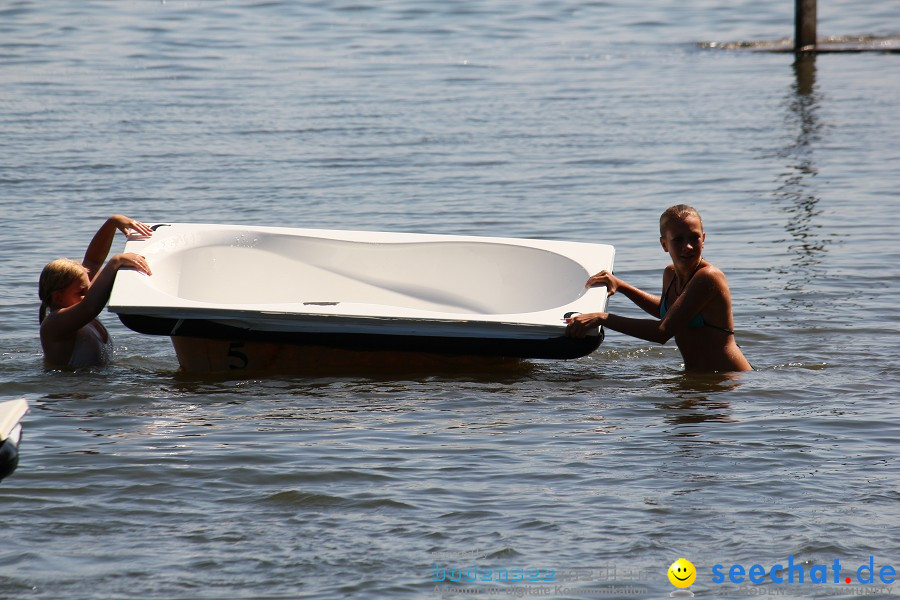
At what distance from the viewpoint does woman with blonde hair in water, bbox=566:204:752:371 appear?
5.89m

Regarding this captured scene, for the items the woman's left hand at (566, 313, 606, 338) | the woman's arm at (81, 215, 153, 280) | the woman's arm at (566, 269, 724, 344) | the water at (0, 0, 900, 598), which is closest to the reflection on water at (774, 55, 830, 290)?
the water at (0, 0, 900, 598)

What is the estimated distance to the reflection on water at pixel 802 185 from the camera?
9.05 m

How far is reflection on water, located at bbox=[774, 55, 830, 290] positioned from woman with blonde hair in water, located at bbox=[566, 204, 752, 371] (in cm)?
225

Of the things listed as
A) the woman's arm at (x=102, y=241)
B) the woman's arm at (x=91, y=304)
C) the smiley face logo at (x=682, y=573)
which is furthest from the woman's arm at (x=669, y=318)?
the woman's arm at (x=102, y=241)

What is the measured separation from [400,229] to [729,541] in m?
5.74

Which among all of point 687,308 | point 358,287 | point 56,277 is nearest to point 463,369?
point 358,287

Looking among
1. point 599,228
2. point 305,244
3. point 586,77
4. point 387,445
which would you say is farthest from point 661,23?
point 387,445

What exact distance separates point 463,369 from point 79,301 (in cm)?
201

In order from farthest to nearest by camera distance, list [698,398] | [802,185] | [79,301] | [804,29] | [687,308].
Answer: [804,29] → [802,185] → [79,301] → [698,398] → [687,308]

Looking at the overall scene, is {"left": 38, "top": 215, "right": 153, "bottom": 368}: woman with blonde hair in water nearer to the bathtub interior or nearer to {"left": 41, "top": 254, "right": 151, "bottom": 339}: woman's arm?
{"left": 41, "top": 254, "right": 151, "bottom": 339}: woman's arm

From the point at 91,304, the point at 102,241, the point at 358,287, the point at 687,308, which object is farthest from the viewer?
the point at 358,287

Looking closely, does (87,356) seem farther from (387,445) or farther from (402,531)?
(402,531)

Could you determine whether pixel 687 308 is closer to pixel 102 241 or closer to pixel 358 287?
pixel 358 287

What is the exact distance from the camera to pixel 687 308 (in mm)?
5957
